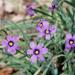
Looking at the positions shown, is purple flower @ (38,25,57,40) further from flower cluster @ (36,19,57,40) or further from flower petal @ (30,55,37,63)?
flower petal @ (30,55,37,63)

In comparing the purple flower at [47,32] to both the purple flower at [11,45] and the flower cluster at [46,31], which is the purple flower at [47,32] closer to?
the flower cluster at [46,31]

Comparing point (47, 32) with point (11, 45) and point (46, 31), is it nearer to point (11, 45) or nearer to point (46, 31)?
point (46, 31)

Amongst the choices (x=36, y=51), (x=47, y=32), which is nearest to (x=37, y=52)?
(x=36, y=51)

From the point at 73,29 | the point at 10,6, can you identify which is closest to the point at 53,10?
the point at 73,29

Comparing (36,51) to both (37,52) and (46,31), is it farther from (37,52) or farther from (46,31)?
(46,31)

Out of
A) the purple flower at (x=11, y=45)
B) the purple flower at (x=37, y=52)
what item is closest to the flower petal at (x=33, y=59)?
the purple flower at (x=37, y=52)

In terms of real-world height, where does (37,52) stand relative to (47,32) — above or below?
below

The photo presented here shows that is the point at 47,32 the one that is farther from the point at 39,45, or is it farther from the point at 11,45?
the point at 11,45

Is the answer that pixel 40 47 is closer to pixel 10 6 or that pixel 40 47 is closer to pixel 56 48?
pixel 56 48

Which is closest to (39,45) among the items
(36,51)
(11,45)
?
(36,51)

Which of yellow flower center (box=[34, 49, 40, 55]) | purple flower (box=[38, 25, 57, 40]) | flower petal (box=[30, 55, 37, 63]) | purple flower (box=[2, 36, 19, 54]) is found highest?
purple flower (box=[38, 25, 57, 40])

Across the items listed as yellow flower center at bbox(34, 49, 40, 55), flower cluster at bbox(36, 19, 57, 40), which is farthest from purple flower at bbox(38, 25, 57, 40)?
yellow flower center at bbox(34, 49, 40, 55)
